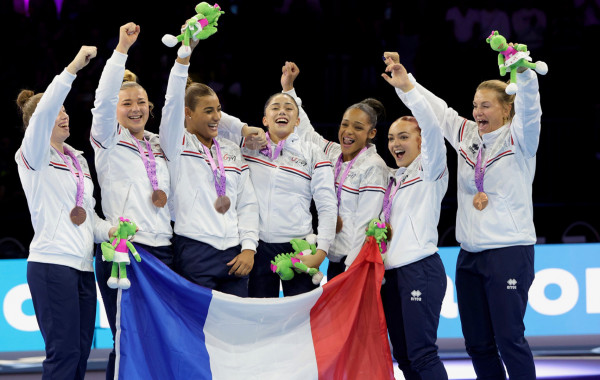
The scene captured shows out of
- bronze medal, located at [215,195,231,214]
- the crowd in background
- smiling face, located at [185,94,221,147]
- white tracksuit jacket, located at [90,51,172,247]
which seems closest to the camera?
white tracksuit jacket, located at [90,51,172,247]

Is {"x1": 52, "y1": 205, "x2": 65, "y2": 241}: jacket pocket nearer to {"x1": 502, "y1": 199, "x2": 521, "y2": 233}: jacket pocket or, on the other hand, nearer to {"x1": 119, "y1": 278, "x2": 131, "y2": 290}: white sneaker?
{"x1": 119, "y1": 278, "x2": 131, "y2": 290}: white sneaker

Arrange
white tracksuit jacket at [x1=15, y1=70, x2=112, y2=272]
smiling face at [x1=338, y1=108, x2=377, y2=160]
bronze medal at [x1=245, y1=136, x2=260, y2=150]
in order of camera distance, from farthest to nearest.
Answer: smiling face at [x1=338, y1=108, x2=377, y2=160] → bronze medal at [x1=245, y1=136, x2=260, y2=150] → white tracksuit jacket at [x1=15, y1=70, x2=112, y2=272]

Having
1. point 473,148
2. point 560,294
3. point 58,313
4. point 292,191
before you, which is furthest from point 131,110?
point 560,294

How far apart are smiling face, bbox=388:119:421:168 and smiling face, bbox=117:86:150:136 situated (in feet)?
5.35

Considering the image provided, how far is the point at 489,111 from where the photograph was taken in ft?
13.9

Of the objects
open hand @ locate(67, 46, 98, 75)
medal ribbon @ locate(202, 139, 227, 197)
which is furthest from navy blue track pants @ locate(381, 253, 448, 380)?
open hand @ locate(67, 46, 98, 75)

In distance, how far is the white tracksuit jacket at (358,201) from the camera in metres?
4.36

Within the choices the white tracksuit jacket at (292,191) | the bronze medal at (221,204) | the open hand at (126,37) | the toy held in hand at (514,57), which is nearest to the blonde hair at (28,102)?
the open hand at (126,37)

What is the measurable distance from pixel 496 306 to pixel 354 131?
1.51 metres

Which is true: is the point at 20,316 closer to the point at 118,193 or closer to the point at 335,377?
the point at 118,193

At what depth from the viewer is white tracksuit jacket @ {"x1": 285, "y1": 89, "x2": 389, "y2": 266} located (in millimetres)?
4363

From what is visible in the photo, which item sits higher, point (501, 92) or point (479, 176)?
point (501, 92)

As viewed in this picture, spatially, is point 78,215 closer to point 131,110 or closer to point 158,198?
point 158,198

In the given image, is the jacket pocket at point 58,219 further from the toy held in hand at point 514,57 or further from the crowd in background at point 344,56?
the crowd in background at point 344,56
